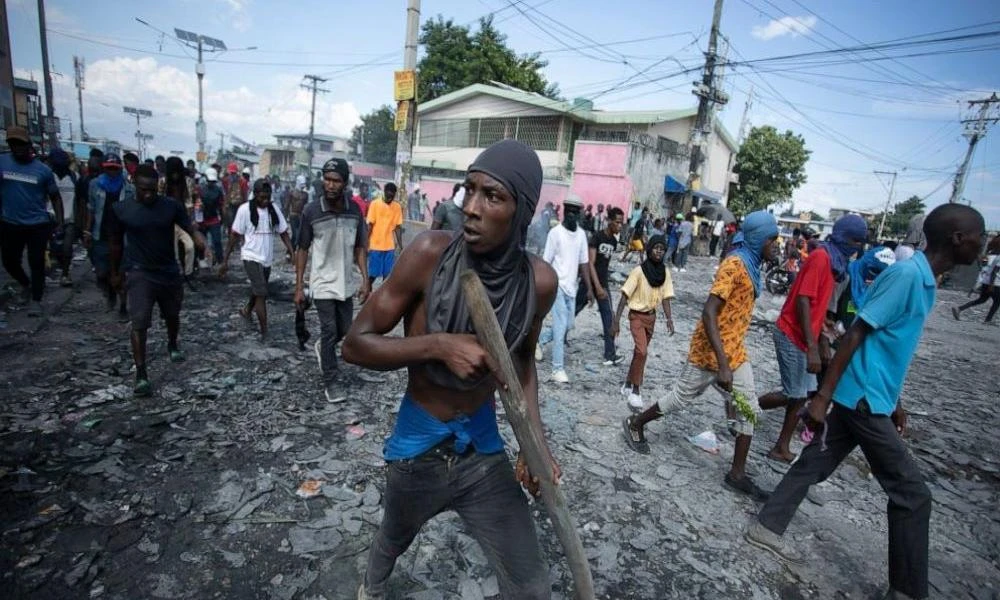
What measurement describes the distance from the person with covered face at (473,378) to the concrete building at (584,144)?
19486mm

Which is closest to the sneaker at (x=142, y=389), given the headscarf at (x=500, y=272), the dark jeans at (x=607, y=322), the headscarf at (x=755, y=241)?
the headscarf at (x=500, y=272)

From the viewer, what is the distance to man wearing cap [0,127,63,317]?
222 inches

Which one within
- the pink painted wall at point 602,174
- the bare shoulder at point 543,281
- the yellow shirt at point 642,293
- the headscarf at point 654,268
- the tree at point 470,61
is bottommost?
the yellow shirt at point 642,293

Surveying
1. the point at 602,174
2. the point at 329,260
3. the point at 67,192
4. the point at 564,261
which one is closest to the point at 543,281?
the point at 329,260

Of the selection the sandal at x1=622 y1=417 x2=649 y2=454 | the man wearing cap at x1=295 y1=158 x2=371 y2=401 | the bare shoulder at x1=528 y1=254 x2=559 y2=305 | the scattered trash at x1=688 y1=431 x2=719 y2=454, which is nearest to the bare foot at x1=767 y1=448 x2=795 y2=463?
the scattered trash at x1=688 y1=431 x2=719 y2=454

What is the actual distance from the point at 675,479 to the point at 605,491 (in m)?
0.67

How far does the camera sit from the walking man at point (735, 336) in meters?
3.52

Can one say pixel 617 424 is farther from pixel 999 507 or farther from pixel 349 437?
pixel 999 507

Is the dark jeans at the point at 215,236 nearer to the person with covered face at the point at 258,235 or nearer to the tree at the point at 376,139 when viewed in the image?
the person with covered face at the point at 258,235

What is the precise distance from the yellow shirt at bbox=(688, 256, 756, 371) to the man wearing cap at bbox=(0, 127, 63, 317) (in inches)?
293

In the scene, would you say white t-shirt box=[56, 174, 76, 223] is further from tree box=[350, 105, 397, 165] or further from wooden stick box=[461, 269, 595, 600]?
tree box=[350, 105, 397, 165]

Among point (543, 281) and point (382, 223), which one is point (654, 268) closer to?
point (543, 281)

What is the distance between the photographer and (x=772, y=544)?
307cm

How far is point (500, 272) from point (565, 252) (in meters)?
4.16
